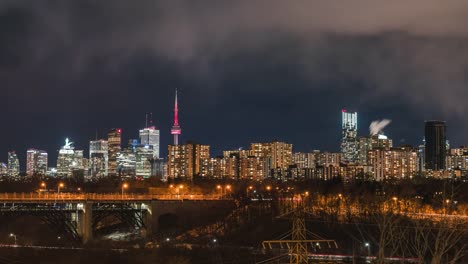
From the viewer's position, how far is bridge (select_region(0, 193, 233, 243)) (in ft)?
230

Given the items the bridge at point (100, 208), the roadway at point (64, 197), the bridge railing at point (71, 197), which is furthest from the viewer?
the bridge railing at point (71, 197)

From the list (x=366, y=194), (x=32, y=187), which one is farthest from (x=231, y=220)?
(x=32, y=187)

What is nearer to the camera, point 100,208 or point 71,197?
point 71,197

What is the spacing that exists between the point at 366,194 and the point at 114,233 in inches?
1242

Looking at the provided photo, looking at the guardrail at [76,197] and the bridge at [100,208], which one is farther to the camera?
the guardrail at [76,197]

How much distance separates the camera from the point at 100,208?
76000 mm

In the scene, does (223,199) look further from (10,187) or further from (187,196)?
(10,187)

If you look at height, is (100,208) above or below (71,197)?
below

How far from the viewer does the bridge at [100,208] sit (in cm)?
7000

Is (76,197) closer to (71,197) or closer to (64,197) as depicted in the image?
(71,197)

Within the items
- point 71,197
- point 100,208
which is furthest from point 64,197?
point 100,208

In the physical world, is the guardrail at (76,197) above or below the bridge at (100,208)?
above

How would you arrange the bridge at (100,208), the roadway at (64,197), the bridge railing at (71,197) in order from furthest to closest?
the bridge railing at (71,197)
the roadway at (64,197)
the bridge at (100,208)

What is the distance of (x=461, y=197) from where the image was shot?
79750mm
